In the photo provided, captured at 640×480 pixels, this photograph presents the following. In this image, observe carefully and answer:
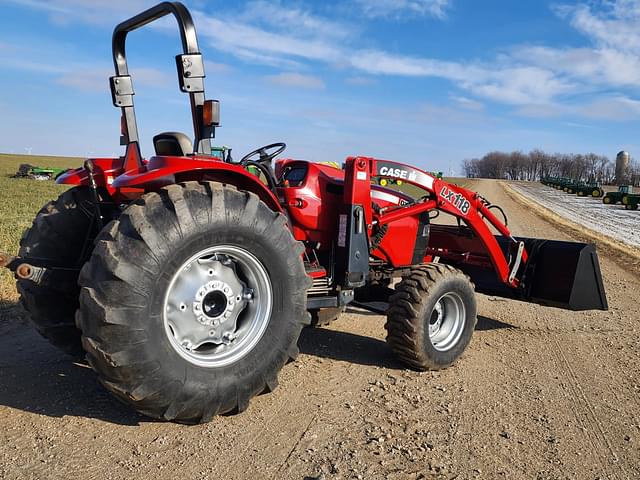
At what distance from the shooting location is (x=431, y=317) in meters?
4.93

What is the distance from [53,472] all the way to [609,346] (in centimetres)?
496

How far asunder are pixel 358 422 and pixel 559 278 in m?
3.10

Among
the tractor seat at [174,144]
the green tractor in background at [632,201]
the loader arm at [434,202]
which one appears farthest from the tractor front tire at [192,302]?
the green tractor in background at [632,201]

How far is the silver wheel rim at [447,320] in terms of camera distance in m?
4.85

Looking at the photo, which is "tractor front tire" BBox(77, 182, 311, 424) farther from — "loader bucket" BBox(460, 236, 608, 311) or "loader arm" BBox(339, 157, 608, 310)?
"loader bucket" BBox(460, 236, 608, 311)

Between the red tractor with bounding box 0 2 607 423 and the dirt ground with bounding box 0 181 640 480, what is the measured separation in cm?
26

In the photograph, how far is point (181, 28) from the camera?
3.58 meters

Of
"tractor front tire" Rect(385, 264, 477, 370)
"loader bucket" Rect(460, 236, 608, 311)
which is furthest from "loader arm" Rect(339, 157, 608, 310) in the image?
"tractor front tire" Rect(385, 264, 477, 370)

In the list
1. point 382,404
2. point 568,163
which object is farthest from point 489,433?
point 568,163

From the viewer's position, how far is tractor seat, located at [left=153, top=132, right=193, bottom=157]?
13.1ft

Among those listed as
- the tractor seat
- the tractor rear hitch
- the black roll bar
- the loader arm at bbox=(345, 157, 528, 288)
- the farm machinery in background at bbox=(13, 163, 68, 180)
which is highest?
the black roll bar

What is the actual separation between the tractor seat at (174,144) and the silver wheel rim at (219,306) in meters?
0.93

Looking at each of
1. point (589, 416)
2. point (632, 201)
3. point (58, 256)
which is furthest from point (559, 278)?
point (632, 201)

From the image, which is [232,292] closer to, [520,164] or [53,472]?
[53,472]
